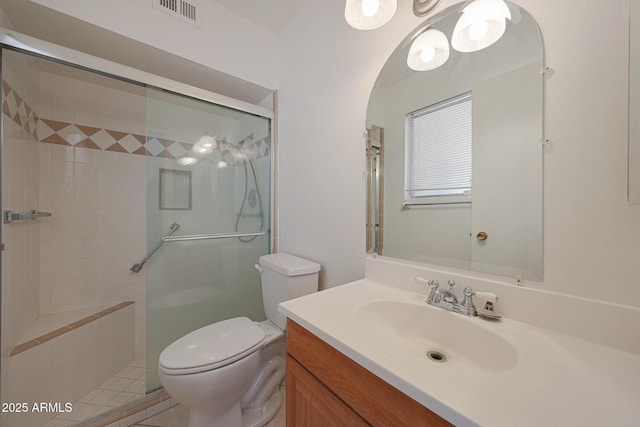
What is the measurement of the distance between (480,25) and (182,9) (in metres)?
1.58

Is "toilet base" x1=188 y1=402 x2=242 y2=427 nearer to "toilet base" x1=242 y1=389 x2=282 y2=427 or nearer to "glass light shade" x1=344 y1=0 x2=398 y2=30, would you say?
"toilet base" x1=242 y1=389 x2=282 y2=427

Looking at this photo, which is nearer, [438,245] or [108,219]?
[438,245]

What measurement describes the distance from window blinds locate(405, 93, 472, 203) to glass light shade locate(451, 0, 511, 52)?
166 millimetres

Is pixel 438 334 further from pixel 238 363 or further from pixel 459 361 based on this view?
pixel 238 363

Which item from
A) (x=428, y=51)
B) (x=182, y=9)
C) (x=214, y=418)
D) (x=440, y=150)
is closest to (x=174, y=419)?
(x=214, y=418)

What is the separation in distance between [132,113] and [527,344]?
109 inches

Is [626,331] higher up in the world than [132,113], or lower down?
lower down

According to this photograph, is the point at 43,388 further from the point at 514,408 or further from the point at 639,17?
the point at 639,17

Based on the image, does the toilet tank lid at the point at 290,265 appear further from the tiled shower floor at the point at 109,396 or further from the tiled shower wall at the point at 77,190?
the tiled shower wall at the point at 77,190

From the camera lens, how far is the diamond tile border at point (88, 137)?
126 centimetres

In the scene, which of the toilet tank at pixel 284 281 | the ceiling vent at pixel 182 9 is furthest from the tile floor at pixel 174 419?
the ceiling vent at pixel 182 9

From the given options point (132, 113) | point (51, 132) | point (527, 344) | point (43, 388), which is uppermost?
point (132, 113)

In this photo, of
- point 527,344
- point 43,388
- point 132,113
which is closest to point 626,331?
point 527,344

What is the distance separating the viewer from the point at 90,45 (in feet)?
4.17
